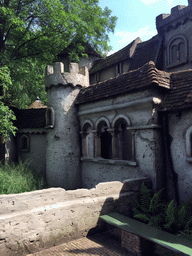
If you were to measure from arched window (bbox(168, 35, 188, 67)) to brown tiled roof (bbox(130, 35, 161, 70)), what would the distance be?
857 millimetres

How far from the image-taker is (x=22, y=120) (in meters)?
14.0

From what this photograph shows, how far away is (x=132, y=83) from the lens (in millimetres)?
7633

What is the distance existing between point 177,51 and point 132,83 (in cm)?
651

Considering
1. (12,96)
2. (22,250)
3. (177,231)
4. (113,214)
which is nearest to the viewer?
(22,250)

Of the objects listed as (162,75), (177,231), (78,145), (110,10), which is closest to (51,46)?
(110,10)

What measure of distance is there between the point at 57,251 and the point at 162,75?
6.34 metres

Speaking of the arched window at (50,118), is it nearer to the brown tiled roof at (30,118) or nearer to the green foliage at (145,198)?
the brown tiled roof at (30,118)

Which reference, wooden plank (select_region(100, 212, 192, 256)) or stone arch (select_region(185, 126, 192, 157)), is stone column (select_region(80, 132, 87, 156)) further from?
stone arch (select_region(185, 126, 192, 157))

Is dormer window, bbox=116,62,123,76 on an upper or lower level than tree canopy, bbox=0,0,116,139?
lower

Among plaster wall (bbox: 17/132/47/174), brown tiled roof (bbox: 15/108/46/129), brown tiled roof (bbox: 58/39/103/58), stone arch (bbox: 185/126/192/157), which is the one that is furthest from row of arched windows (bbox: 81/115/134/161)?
brown tiled roof (bbox: 58/39/103/58)

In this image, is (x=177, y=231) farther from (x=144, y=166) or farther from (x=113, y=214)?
(x=144, y=166)

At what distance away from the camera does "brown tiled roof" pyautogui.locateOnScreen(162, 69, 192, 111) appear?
6.53 meters

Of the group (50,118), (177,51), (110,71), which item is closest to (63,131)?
(50,118)

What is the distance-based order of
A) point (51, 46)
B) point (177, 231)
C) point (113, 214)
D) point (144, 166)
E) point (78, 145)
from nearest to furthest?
point (177, 231) < point (113, 214) < point (144, 166) < point (78, 145) < point (51, 46)
